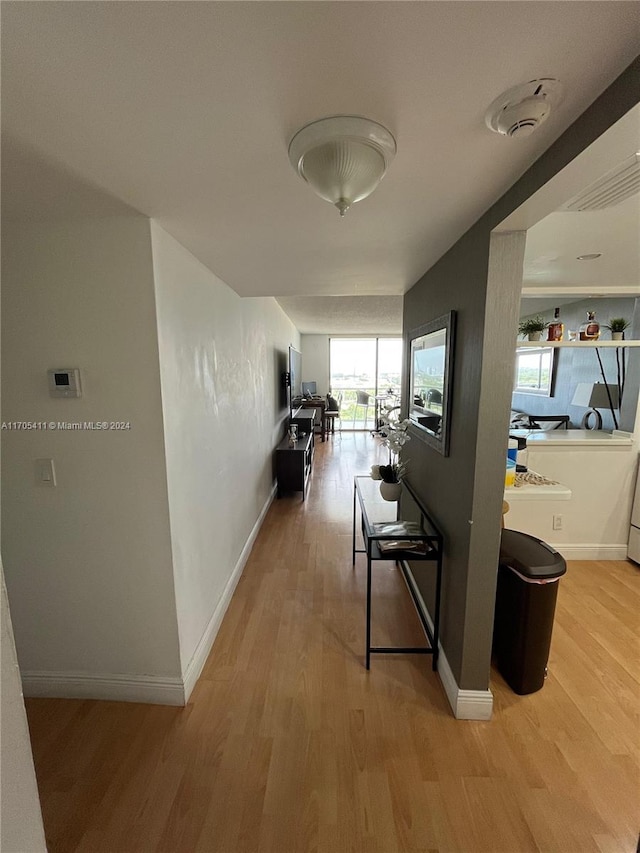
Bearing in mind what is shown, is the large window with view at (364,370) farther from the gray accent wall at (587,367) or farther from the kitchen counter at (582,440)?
the kitchen counter at (582,440)

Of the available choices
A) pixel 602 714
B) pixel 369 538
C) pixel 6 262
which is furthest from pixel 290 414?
pixel 602 714

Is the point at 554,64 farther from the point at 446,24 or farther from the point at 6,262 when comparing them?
the point at 6,262

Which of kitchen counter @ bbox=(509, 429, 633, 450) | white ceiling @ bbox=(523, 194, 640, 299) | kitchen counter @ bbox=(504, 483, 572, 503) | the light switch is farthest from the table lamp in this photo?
the light switch

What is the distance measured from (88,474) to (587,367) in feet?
14.3

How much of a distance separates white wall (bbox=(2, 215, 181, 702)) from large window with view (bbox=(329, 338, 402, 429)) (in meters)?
7.02

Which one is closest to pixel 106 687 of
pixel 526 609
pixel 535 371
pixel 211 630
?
pixel 211 630

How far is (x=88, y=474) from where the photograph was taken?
59.4 inches

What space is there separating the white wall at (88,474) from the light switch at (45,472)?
0.02 meters

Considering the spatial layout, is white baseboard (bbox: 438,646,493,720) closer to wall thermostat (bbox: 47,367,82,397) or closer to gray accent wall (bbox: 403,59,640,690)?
gray accent wall (bbox: 403,59,640,690)

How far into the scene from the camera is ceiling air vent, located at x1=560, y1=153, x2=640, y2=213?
3.11 ft

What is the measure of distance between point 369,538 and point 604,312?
3345mm

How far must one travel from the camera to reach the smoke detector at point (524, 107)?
Answer: 728mm

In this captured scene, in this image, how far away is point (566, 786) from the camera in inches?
51.6

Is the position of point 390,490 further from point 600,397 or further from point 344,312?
point 344,312
